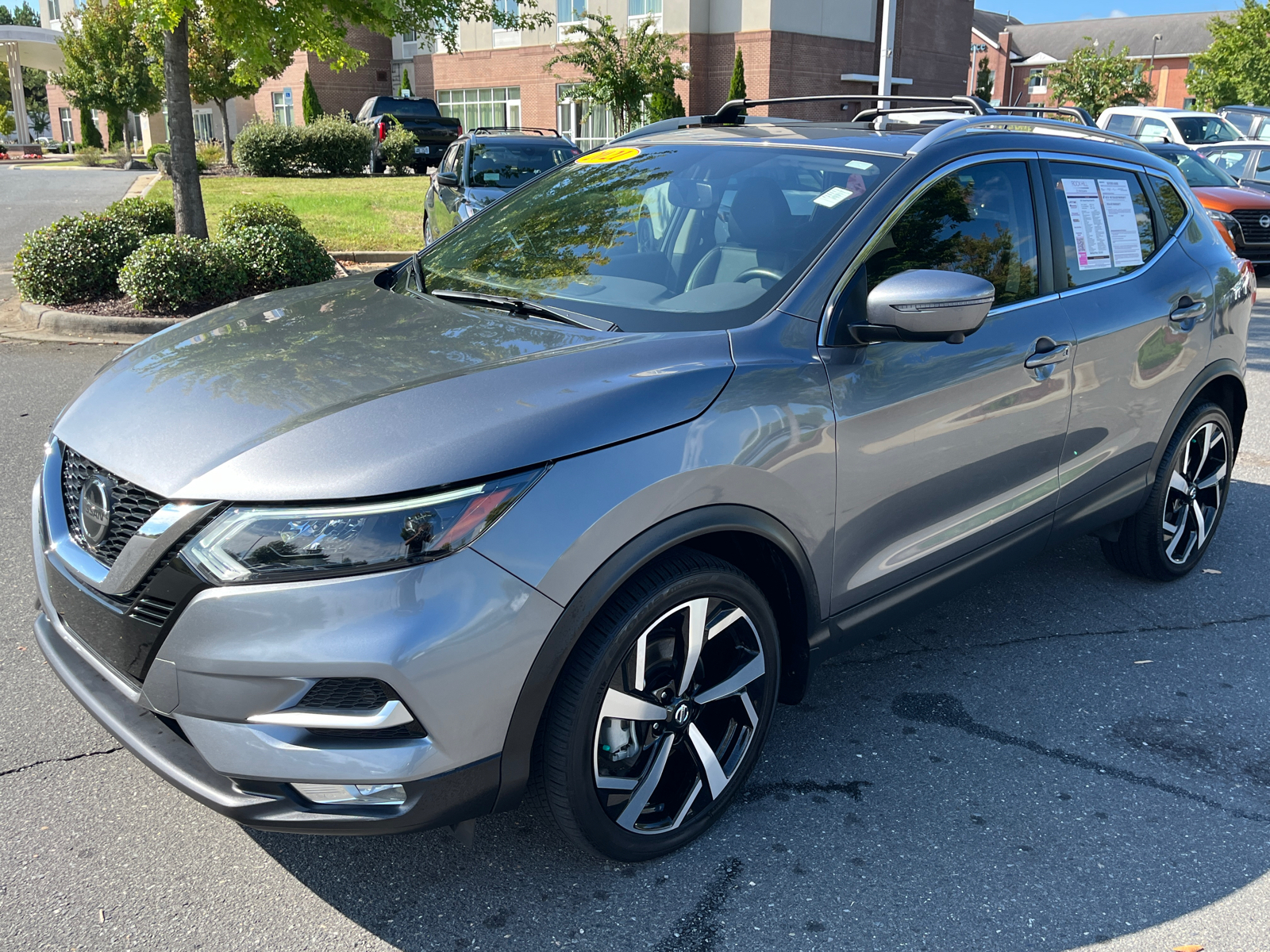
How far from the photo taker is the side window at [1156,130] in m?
17.7

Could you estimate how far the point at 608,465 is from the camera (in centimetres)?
230

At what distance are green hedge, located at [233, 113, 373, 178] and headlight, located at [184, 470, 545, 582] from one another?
2832 cm

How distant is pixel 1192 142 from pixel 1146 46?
9140cm

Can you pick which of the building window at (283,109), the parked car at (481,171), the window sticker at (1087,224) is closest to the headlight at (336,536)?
the window sticker at (1087,224)

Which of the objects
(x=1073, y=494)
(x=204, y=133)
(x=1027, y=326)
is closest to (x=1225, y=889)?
(x=1073, y=494)

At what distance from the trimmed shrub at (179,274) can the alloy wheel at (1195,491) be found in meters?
7.76

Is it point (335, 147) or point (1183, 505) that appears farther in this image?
point (335, 147)

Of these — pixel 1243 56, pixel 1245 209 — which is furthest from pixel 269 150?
pixel 1243 56

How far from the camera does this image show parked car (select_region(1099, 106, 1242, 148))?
17.8m

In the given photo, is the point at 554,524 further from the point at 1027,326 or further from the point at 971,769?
the point at 1027,326

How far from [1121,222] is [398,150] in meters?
28.2

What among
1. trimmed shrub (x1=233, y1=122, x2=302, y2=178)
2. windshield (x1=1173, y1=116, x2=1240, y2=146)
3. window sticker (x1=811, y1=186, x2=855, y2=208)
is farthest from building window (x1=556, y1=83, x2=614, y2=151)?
window sticker (x1=811, y1=186, x2=855, y2=208)

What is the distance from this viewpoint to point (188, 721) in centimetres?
219

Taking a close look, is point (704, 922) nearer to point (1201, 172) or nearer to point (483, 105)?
point (1201, 172)
